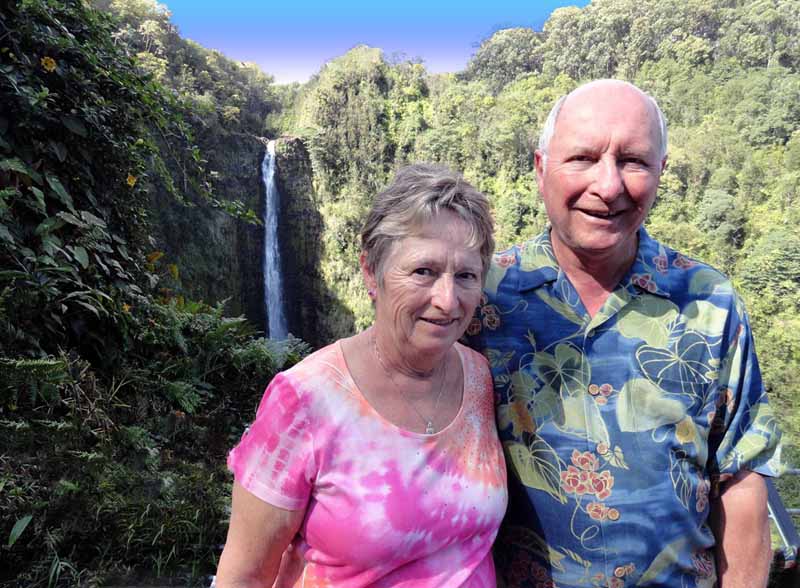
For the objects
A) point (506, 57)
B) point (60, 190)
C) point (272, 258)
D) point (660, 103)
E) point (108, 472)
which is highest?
point (506, 57)

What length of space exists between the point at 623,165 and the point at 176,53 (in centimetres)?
2304

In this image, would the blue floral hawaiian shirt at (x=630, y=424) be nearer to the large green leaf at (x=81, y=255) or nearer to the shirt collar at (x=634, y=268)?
the shirt collar at (x=634, y=268)

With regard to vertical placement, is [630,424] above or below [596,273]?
below

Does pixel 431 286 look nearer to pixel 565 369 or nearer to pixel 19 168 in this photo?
pixel 565 369

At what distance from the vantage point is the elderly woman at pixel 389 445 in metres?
0.91

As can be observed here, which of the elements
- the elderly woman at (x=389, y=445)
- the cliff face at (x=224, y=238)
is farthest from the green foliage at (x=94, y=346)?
the cliff face at (x=224, y=238)

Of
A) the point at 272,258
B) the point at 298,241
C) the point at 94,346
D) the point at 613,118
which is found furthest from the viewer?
the point at 298,241

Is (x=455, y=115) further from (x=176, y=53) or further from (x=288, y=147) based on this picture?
(x=176, y=53)

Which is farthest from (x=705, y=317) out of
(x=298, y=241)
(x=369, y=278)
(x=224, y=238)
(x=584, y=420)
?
(x=298, y=241)

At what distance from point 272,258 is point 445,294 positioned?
21.0m

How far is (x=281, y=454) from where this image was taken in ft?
2.95

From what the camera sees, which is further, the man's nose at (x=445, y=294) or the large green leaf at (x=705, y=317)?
the large green leaf at (x=705, y=317)

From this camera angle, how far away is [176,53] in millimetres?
20812

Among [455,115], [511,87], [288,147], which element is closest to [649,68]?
[511,87]
